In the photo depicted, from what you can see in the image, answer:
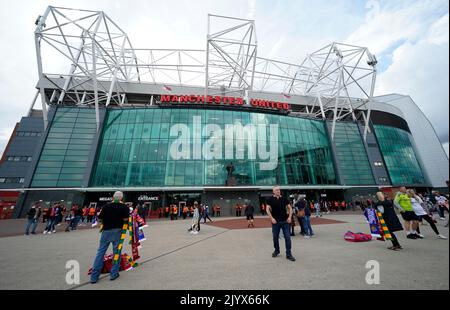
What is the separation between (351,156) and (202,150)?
1134 inches

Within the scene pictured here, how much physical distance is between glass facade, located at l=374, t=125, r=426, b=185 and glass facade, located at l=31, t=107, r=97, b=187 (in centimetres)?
5752

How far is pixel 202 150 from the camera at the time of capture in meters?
27.9

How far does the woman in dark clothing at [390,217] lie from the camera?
17.4 ft

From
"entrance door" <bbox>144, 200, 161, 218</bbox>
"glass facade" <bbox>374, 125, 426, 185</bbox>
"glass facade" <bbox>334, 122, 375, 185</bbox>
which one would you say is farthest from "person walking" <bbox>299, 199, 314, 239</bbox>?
"glass facade" <bbox>374, 125, 426, 185</bbox>

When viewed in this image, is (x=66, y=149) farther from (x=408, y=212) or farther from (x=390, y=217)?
(x=408, y=212)

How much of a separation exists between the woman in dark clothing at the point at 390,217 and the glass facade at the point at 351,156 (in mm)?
30260

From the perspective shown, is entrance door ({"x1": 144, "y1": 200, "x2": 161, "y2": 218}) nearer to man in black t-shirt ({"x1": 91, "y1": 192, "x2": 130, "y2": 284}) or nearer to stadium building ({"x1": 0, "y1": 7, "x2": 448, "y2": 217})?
stadium building ({"x1": 0, "y1": 7, "x2": 448, "y2": 217})

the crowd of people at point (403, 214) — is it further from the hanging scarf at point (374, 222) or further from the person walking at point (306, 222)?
the person walking at point (306, 222)

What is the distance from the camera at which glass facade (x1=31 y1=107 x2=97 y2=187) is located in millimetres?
25438

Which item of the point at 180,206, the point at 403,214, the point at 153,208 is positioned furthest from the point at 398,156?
the point at 153,208

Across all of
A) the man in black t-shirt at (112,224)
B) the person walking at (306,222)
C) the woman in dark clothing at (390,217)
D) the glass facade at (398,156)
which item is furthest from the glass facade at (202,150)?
the man in black t-shirt at (112,224)

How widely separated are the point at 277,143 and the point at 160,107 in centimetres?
2123
